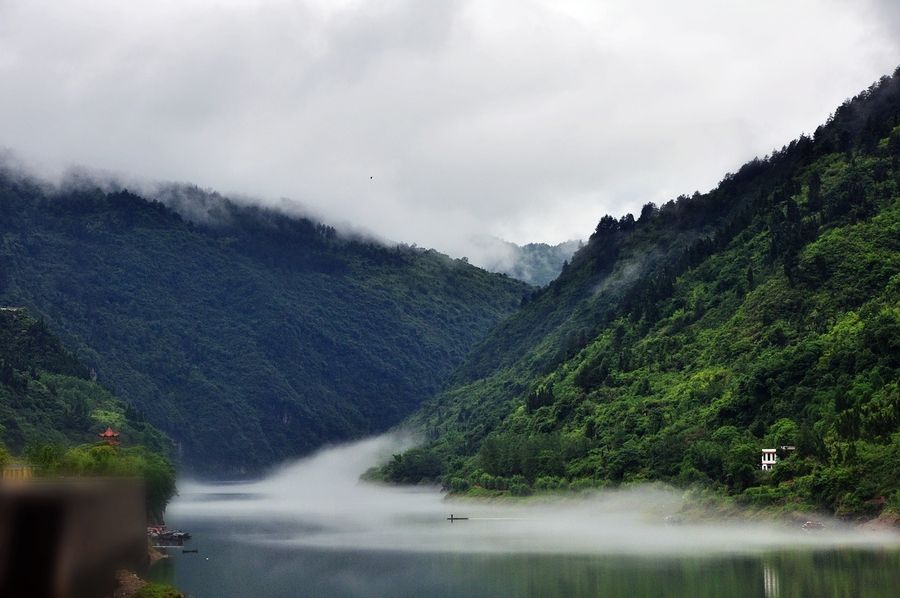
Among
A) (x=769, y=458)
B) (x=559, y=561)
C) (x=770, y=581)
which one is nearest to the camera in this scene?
(x=770, y=581)

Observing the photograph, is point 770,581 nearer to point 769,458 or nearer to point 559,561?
point 559,561

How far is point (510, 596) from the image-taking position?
3925 inches

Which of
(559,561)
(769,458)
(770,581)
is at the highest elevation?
(769,458)

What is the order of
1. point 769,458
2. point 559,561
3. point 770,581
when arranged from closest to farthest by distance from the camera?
point 770,581
point 559,561
point 769,458

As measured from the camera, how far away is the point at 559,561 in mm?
124188

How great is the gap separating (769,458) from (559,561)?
50591 millimetres

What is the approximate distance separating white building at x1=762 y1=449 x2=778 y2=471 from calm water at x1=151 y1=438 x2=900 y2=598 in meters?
10.1

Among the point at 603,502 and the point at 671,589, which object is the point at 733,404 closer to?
the point at 603,502

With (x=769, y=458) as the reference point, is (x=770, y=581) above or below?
below

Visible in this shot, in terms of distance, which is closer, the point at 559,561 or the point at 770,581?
the point at 770,581

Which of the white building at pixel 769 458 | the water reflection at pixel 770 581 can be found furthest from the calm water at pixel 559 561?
the white building at pixel 769 458

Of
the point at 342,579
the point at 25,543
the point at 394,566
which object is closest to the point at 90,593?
the point at 25,543

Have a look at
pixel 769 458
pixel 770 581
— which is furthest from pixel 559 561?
pixel 769 458

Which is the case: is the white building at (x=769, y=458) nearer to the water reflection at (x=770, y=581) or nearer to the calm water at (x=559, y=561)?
the calm water at (x=559, y=561)
